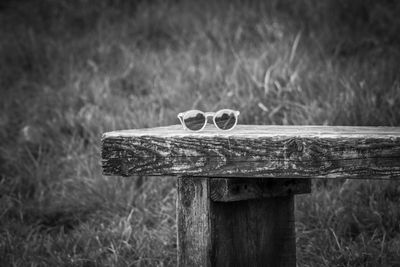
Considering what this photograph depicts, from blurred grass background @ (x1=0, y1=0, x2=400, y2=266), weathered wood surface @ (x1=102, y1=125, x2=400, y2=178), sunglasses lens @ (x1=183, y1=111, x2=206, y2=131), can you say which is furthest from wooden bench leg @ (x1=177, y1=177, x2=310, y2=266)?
blurred grass background @ (x1=0, y1=0, x2=400, y2=266)

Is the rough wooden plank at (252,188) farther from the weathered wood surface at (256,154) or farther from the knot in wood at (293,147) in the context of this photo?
the knot in wood at (293,147)

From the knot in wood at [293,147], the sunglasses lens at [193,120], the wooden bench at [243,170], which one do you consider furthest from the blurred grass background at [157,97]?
the knot in wood at [293,147]

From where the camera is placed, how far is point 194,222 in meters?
2.36

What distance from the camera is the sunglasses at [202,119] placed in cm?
249

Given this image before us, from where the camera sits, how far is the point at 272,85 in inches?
197

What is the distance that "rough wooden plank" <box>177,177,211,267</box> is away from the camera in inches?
91.7

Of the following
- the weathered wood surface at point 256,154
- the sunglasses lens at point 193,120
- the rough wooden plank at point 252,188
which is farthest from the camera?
the sunglasses lens at point 193,120

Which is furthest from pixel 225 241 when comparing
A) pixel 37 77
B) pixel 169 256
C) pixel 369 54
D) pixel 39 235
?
pixel 37 77

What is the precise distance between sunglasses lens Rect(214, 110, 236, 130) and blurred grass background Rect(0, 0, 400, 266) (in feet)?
3.67

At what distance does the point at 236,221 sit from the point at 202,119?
43 centimetres

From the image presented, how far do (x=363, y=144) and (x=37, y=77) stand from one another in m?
5.24

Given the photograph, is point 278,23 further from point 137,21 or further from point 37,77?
point 37,77

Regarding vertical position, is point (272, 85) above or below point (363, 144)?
above

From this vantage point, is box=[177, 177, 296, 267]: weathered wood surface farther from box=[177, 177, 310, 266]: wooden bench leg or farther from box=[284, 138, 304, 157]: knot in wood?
box=[284, 138, 304, 157]: knot in wood
